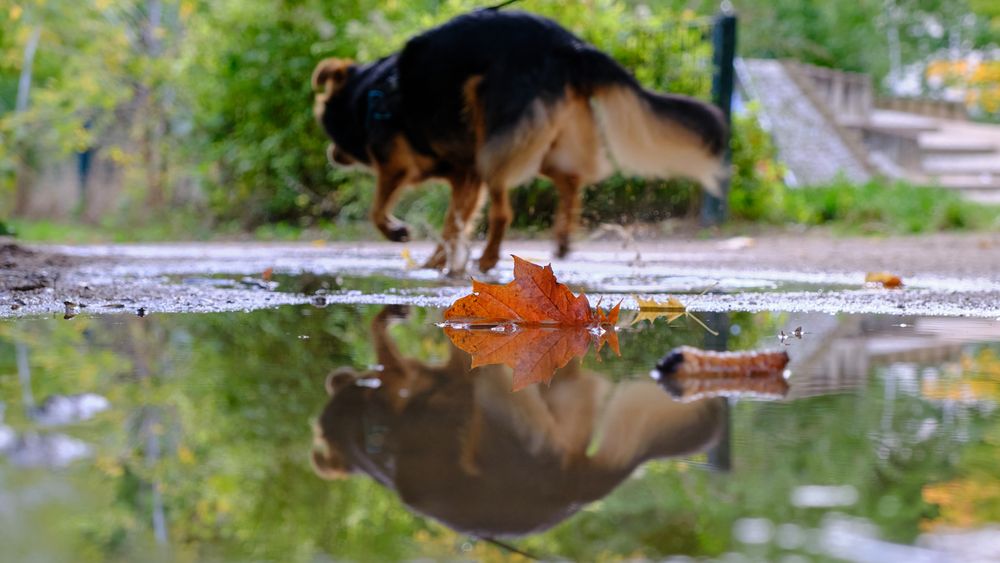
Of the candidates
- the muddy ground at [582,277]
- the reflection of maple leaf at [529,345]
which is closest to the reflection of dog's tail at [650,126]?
the muddy ground at [582,277]

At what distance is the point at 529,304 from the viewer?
10.6ft

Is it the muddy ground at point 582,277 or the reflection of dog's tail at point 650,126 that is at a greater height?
the reflection of dog's tail at point 650,126

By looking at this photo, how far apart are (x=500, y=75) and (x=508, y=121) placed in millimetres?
226

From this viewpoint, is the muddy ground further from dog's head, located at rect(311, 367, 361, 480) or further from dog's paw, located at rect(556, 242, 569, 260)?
dog's head, located at rect(311, 367, 361, 480)

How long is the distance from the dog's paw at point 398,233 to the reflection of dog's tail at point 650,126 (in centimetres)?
145

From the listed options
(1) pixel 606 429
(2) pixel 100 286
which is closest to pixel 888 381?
(1) pixel 606 429

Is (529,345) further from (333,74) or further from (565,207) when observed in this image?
(333,74)

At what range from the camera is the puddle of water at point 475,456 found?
1.19m

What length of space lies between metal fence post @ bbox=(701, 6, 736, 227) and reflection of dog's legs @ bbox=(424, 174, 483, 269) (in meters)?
5.00

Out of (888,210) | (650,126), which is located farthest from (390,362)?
(888,210)

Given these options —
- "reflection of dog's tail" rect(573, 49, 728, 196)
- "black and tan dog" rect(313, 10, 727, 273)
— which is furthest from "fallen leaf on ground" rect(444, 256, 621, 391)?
"reflection of dog's tail" rect(573, 49, 728, 196)

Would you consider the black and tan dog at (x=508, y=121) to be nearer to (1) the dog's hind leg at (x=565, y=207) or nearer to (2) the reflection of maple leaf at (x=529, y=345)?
(1) the dog's hind leg at (x=565, y=207)

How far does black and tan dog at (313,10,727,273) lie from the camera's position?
5.43 m

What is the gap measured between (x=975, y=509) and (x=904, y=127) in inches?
688
